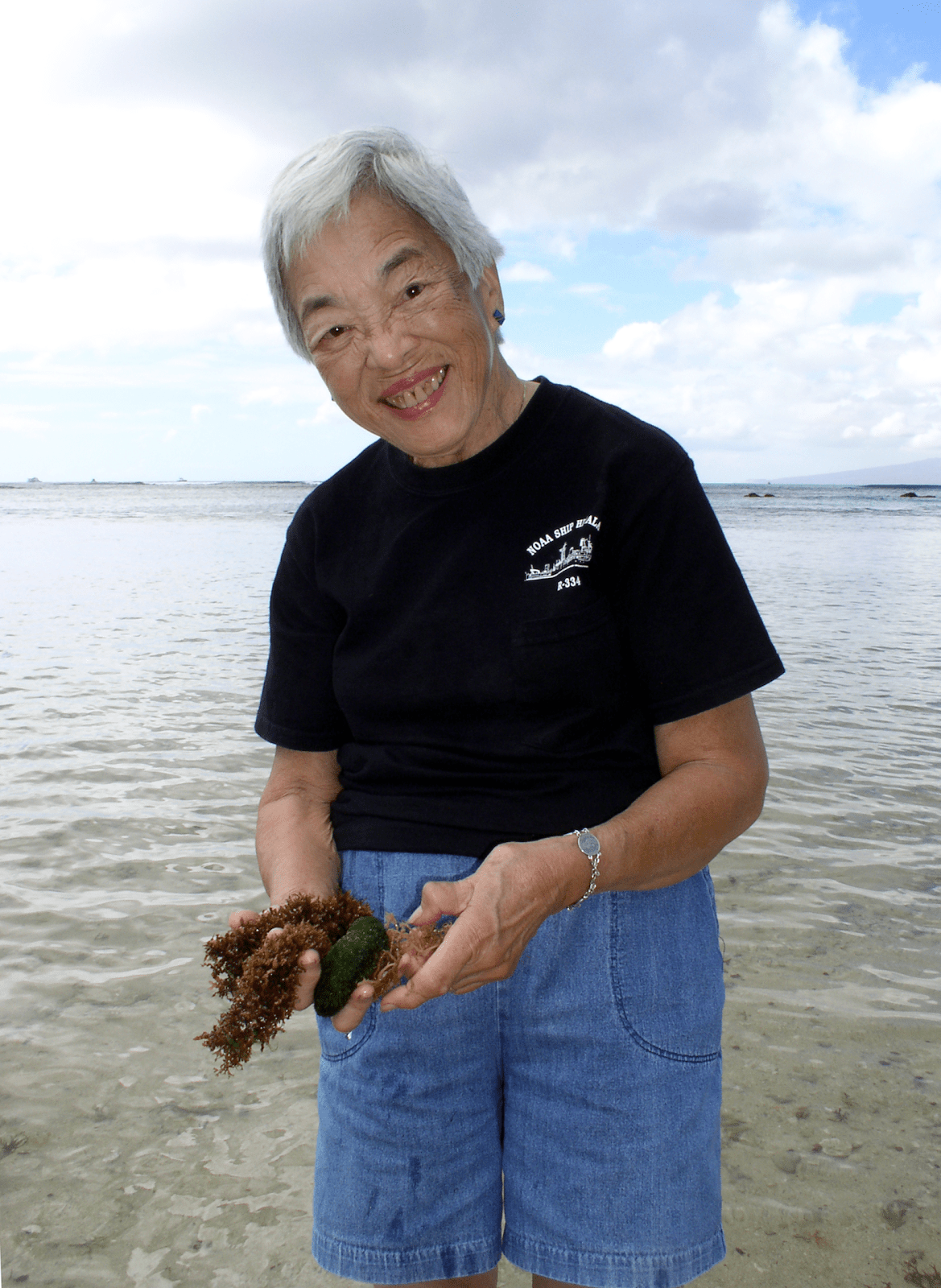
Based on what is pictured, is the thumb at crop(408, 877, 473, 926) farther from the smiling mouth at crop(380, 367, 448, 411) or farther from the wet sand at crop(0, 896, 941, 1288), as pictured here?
the wet sand at crop(0, 896, 941, 1288)

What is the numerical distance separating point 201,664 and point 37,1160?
7.66 meters

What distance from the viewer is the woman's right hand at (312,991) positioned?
1899 millimetres

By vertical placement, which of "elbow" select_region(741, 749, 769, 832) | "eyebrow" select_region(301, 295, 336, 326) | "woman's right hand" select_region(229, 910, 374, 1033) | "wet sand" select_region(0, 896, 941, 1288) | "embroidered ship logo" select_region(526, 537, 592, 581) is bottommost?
"wet sand" select_region(0, 896, 941, 1288)

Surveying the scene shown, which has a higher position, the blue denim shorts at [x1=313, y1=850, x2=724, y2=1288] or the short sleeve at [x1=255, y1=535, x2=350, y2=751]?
the short sleeve at [x1=255, y1=535, x2=350, y2=751]

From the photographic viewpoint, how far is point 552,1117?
1944 mm

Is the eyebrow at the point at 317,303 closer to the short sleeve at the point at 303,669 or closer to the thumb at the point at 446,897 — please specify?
the short sleeve at the point at 303,669

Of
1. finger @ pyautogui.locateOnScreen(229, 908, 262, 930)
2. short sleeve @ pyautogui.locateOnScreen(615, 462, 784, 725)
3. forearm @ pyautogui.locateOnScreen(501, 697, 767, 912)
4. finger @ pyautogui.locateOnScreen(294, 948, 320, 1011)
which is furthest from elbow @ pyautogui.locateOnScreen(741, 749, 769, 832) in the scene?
finger @ pyautogui.locateOnScreen(229, 908, 262, 930)

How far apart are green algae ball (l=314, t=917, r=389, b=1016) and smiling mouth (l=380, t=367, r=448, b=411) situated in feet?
3.73

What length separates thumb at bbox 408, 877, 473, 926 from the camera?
1797 millimetres

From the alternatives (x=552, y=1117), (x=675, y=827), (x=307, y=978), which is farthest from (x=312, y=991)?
(x=675, y=827)

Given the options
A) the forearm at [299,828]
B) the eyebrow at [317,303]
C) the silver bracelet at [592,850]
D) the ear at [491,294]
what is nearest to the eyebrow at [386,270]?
the eyebrow at [317,303]

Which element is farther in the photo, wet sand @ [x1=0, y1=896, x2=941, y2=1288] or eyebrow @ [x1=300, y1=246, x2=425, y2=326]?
wet sand @ [x1=0, y1=896, x2=941, y2=1288]

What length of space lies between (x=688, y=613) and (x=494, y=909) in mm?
677

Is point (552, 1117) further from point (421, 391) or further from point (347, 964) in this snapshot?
point (421, 391)
